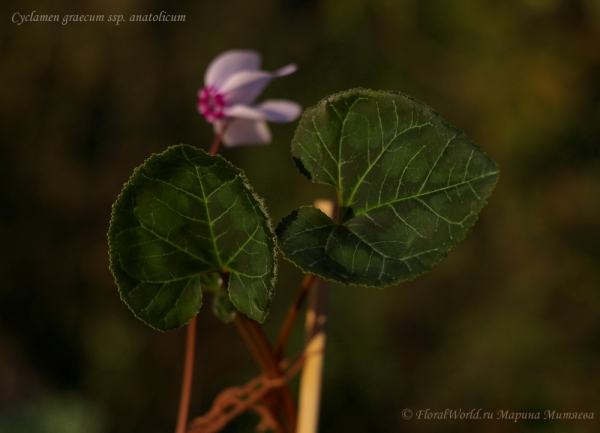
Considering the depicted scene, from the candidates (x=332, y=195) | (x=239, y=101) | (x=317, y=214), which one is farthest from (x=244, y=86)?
(x=332, y=195)

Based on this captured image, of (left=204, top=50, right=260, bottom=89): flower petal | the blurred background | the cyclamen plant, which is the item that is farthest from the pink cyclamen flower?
the blurred background

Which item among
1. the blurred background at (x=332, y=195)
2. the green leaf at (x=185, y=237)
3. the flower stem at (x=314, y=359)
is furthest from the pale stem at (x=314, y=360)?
the blurred background at (x=332, y=195)

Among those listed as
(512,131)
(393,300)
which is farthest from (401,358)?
(512,131)

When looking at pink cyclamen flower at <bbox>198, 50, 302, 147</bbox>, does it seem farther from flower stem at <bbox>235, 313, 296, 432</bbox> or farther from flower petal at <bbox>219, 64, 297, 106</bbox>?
flower stem at <bbox>235, 313, 296, 432</bbox>

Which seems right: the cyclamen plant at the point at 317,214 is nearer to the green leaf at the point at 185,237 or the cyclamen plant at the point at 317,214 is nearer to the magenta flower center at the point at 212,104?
the green leaf at the point at 185,237

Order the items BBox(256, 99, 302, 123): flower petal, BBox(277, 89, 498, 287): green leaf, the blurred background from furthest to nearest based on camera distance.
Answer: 1. the blurred background
2. BBox(256, 99, 302, 123): flower petal
3. BBox(277, 89, 498, 287): green leaf

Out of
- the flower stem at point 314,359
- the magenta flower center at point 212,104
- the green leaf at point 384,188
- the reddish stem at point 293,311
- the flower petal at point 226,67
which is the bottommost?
the flower stem at point 314,359

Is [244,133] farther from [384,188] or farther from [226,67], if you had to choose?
[384,188]

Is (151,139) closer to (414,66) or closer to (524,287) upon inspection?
(414,66)
